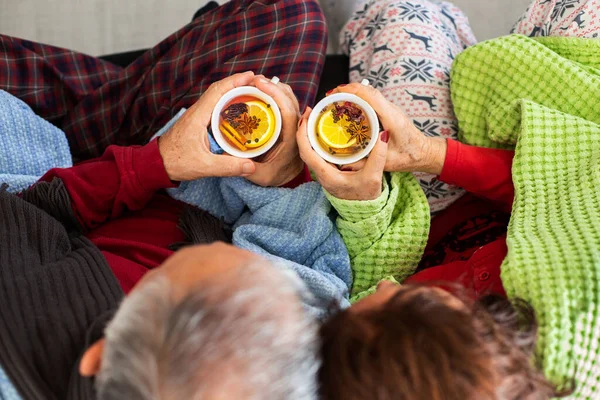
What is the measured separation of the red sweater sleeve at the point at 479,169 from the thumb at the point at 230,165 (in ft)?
1.19

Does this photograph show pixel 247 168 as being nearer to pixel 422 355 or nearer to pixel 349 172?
pixel 349 172

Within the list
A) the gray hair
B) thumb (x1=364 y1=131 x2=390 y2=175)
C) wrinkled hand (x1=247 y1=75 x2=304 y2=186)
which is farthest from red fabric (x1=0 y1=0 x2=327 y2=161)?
the gray hair

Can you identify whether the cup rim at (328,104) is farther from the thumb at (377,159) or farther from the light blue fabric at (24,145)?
the light blue fabric at (24,145)

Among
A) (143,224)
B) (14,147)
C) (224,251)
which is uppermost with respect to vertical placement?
(224,251)

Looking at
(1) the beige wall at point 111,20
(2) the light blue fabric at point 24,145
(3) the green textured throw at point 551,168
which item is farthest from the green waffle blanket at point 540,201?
(1) the beige wall at point 111,20

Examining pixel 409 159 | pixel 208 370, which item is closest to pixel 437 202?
pixel 409 159

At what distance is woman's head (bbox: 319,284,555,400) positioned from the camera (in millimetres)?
556

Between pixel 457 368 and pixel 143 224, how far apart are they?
0.68 meters

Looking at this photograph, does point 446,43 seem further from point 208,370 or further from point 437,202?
point 208,370

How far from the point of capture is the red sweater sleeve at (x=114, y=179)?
96cm

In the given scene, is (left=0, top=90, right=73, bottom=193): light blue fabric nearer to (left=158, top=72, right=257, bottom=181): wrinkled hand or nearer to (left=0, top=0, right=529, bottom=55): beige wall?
(left=158, top=72, right=257, bottom=181): wrinkled hand

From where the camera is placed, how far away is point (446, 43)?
1206 mm

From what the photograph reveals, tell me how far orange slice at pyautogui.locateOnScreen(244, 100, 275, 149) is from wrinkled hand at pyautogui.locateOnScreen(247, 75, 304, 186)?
0.03m

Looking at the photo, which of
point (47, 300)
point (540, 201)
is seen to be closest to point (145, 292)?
point (47, 300)
